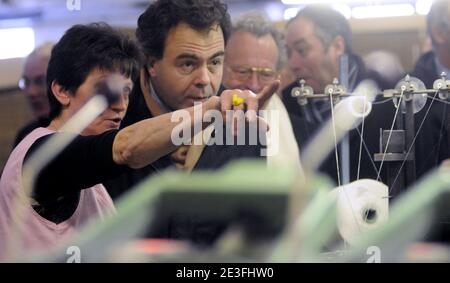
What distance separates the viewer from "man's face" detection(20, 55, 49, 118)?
2674 millimetres

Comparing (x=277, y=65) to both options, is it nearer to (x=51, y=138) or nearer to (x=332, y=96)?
(x=332, y=96)

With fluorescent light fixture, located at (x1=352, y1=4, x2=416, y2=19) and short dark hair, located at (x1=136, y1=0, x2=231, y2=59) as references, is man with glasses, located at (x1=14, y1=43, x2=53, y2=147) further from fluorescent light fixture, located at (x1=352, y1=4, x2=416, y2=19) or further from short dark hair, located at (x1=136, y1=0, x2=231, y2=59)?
fluorescent light fixture, located at (x1=352, y1=4, x2=416, y2=19)

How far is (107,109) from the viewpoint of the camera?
8.77 ft

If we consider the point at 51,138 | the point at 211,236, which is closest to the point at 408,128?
the point at 211,236

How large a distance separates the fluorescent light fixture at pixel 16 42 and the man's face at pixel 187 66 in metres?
0.34

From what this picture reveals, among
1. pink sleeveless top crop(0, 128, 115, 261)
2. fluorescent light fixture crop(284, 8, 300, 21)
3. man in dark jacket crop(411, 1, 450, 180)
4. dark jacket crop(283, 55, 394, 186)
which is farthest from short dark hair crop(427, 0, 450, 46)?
pink sleeveless top crop(0, 128, 115, 261)

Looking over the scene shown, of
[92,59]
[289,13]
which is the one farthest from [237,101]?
[92,59]

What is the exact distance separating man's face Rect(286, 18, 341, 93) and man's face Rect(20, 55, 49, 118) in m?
0.65

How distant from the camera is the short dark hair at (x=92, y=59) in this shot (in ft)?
8.73

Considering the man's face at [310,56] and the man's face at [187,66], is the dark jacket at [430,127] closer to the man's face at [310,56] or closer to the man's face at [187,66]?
the man's face at [310,56]

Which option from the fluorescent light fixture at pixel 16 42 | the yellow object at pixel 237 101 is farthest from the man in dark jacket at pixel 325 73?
the fluorescent light fixture at pixel 16 42

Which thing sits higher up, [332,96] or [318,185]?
[332,96]
